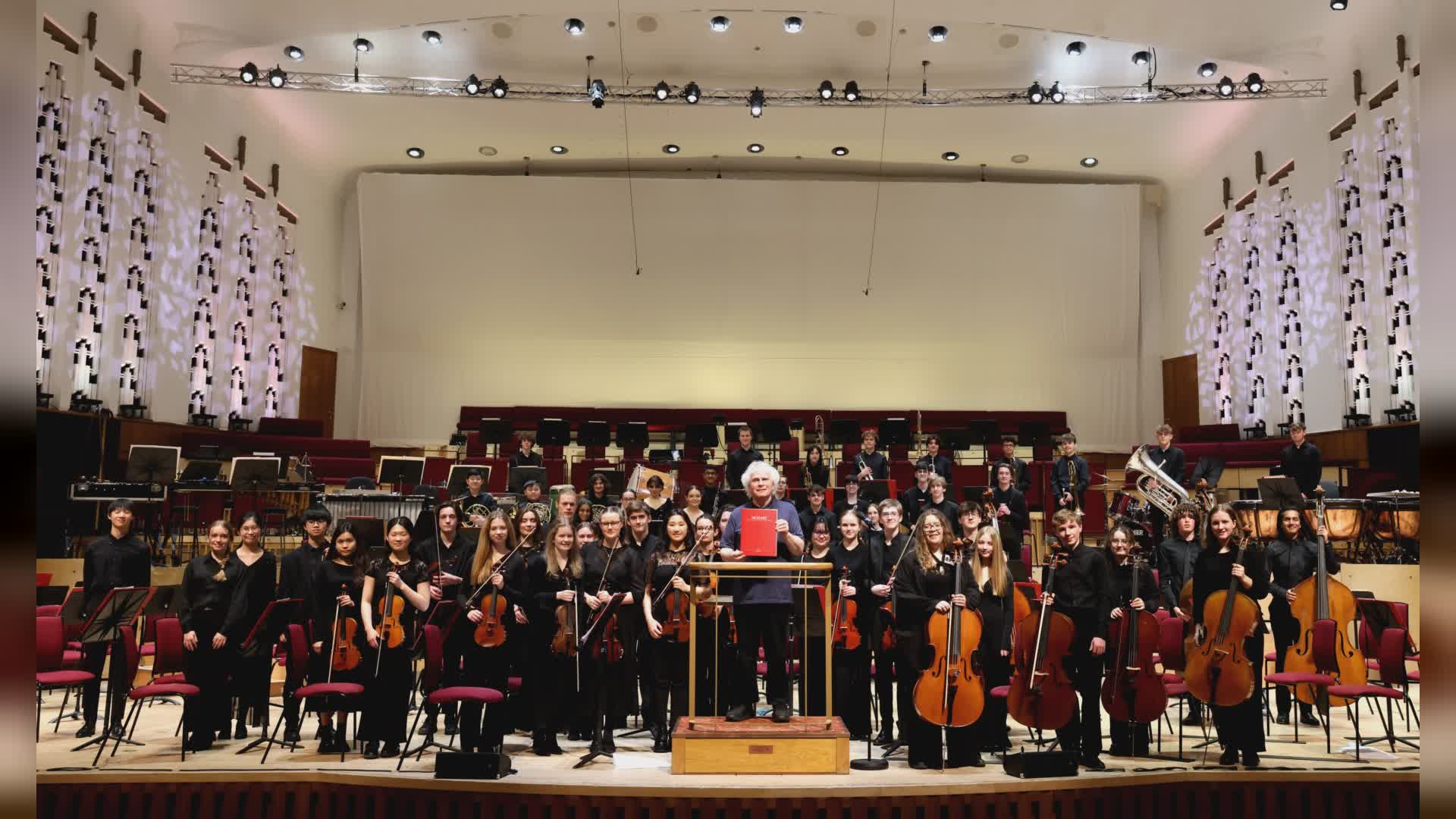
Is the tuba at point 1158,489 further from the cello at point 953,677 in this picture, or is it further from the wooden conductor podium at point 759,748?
the wooden conductor podium at point 759,748

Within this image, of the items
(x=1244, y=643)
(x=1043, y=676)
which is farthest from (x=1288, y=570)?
(x=1043, y=676)

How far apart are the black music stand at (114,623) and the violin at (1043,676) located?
4834 mm

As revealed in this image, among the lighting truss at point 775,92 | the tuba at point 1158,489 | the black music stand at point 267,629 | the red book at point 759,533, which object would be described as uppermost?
the lighting truss at point 775,92

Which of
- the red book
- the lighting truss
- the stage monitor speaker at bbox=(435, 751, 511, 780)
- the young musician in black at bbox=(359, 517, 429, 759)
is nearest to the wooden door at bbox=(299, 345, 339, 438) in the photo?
the lighting truss

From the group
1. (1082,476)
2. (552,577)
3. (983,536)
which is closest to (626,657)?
(552,577)

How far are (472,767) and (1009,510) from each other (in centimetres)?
528

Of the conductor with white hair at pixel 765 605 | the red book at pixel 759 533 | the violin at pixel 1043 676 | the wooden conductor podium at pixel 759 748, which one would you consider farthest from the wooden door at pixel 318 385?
the violin at pixel 1043 676

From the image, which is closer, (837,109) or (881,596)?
(881,596)

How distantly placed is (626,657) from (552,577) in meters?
0.62

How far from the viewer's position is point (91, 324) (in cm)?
1033

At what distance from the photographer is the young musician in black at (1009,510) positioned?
8.07 metres

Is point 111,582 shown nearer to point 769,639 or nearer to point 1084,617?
point 769,639

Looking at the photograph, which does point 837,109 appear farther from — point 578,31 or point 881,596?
point 881,596

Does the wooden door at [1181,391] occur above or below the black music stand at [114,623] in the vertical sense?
above
